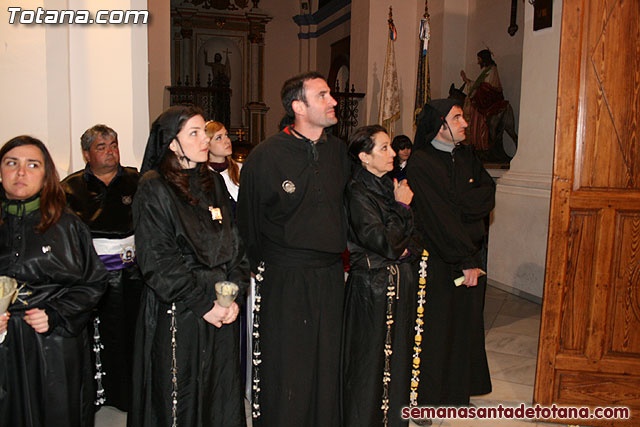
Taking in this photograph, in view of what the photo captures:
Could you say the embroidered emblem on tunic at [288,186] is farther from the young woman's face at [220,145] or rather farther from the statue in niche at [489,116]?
the statue in niche at [489,116]

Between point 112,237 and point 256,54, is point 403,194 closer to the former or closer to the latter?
point 112,237

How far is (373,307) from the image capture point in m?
2.79

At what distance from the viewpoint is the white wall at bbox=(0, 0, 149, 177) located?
3.72 m

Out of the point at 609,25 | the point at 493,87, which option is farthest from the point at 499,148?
the point at 609,25

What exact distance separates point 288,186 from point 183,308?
2.59ft

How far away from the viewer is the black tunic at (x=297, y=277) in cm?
266

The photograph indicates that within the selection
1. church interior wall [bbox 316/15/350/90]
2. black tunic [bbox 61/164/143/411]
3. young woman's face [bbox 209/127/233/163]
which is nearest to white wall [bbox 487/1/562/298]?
young woman's face [bbox 209/127/233/163]

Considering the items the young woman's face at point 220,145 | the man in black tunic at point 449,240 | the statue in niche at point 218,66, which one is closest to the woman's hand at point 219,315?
the man in black tunic at point 449,240

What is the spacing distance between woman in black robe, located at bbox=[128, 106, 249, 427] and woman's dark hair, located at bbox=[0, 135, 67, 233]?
0.32 metres

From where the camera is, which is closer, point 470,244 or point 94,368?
point 470,244

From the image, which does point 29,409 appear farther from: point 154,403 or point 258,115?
point 258,115

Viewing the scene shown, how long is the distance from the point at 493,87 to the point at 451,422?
20.4ft

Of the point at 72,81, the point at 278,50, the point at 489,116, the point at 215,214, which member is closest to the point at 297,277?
the point at 215,214

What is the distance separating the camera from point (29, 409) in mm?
2225
